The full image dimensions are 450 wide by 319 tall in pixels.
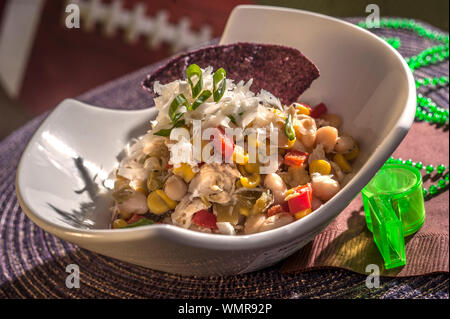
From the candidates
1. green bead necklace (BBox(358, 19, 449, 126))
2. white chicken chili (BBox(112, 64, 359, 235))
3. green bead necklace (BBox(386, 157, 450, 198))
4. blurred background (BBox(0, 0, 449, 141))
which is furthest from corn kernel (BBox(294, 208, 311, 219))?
blurred background (BBox(0, 0, 449, 141))

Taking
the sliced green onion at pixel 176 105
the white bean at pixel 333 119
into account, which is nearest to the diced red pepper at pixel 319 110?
the white bean at pixel 333 119

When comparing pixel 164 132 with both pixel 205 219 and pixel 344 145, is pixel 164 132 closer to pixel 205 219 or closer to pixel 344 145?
pixel 205 219

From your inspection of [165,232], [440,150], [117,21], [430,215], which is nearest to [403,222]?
[430,215]

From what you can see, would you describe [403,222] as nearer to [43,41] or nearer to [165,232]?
[165,232]

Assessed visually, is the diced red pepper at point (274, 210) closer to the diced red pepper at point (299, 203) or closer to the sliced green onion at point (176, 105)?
the diced red pepper at point (299, 203)

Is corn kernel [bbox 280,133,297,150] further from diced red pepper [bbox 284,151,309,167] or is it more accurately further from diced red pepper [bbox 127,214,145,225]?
diced red pepper [bbox 127,214,145,225]

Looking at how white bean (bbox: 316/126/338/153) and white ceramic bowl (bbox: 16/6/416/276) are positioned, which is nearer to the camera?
white ceramic bowl (bbox: 16/6/416/276)
